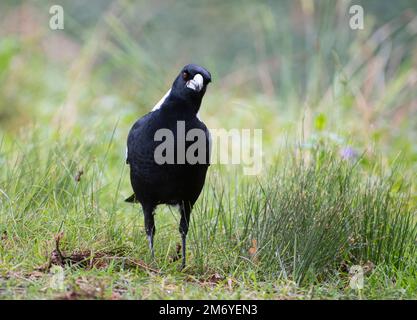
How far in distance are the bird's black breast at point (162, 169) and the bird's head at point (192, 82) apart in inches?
5.0

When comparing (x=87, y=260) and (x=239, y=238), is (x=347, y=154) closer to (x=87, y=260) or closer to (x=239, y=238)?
(x=239, y=238)

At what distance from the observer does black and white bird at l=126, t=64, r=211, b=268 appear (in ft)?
14.0

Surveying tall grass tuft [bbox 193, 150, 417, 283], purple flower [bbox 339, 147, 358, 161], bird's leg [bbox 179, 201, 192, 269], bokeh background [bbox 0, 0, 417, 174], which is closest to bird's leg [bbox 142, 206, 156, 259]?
bird's leg [bbox 179, 201, 192, 269]

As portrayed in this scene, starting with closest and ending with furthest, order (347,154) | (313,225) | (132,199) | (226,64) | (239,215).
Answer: (313,225) → (239,215) → (347,154) → (132,199) → (226,64)

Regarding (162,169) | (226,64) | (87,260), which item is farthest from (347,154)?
(226,64)

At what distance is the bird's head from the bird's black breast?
0.13 meters

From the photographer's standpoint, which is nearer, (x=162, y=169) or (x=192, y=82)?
(x=162, y=169)

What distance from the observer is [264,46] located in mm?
10336

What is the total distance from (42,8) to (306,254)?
6995 mm

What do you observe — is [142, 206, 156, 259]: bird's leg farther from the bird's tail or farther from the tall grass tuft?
the bird's tail

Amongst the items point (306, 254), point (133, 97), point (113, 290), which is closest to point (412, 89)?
point (133, 97)

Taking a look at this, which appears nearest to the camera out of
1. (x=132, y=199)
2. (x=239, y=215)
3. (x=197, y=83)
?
(x=197, y=83)

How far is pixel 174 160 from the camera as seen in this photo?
4.22 m

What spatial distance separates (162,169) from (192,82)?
552 mm
